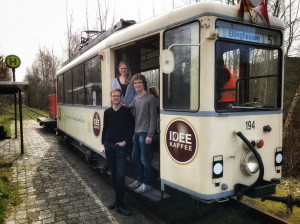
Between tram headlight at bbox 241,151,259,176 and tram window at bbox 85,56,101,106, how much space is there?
324cm

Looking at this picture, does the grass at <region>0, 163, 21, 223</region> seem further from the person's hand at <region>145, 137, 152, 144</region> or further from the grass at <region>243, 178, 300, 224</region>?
the grass at <region>243, 178, 300, 224</region>

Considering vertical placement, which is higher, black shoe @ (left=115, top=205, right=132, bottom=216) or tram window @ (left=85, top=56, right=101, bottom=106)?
tram window @ (left=85, top=56, right=101, bottom=106)

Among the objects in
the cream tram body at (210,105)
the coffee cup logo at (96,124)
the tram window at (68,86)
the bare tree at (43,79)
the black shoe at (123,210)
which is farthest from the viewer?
the bare tree at (43,79)

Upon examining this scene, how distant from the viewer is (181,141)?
11.3ft

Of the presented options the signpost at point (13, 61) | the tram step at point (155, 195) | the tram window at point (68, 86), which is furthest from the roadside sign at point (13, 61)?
the tram step at point (155, 195)

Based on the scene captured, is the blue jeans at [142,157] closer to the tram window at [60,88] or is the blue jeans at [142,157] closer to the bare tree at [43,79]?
the tram window at [60,88]

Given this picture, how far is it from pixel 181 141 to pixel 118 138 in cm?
120

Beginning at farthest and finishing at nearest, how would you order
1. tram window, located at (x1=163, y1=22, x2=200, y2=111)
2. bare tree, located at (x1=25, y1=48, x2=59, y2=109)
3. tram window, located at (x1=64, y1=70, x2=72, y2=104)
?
bare tree, located at (x1=25, y1=48, x2=59, y2=109), tram window, located at (x1=64, y1=70, x2=72, y2=104), tram window, located at (x1=163, y1=22, x2=200, y2=111)

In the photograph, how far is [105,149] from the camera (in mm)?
4359

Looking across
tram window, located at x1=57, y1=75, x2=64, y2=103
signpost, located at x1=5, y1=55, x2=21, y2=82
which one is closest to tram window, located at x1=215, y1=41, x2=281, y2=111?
tram window, located at x1=57, y1=75, x2=64, y2=103

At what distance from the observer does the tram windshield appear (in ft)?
10.8

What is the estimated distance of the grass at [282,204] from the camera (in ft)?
13.5

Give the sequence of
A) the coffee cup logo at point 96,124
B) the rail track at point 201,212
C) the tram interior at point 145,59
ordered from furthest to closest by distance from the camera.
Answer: the coffee cup logo at point 96,124 < the tram interior at point 145,59 < the rail track at point 201,212

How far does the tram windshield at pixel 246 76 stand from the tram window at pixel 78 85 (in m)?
4.39
